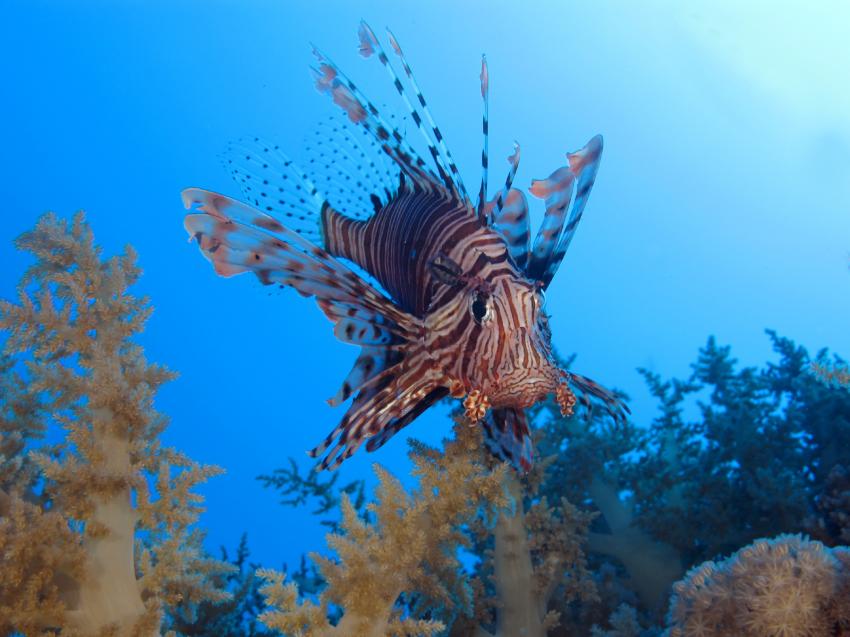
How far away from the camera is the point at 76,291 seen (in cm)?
248

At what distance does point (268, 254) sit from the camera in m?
2.31

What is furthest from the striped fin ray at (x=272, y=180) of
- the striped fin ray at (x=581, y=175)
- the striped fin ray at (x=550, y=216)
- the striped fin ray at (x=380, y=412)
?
the striped fin ray at (x=380, y=412)

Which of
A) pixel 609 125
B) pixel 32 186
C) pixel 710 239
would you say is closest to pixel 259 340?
pixel 32 186

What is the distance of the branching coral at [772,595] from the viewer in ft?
6.91

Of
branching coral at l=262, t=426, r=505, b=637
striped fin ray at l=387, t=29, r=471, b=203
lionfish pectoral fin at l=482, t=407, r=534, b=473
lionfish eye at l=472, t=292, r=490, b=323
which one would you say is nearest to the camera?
branching coral at l=262, t=426, r=505, b=637

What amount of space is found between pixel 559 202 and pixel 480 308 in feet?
3.32

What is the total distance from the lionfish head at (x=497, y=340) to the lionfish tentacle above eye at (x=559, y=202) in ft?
1.89

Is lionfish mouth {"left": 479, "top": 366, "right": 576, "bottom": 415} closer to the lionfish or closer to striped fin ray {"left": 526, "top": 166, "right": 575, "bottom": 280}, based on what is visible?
the lionfish

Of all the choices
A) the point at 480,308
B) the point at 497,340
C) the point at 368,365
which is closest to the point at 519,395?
the point at 497,340

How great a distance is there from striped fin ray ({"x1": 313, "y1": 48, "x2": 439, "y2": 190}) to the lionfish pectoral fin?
146 centimetres

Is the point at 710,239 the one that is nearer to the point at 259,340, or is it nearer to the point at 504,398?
the point at 259,340

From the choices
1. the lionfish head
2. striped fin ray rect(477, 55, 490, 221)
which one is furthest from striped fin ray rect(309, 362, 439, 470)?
striped fin ray rect(477, 55, 490, 221)

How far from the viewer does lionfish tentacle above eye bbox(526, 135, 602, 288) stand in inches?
116

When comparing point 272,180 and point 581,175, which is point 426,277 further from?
point 272,180
